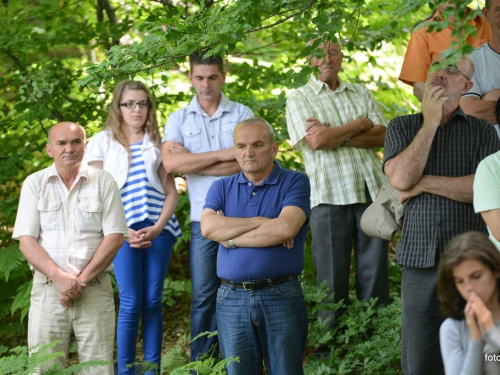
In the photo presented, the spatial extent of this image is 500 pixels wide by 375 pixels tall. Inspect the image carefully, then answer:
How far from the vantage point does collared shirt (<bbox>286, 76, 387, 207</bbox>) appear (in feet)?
16.6

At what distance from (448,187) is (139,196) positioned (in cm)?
227

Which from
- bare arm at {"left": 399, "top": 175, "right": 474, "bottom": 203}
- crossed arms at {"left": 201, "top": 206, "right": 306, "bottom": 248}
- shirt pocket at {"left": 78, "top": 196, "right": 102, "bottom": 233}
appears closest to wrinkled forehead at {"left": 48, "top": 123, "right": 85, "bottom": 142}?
shirt pocket at {"left": 78, "top": 196, "right": 102, "bottom": 233}

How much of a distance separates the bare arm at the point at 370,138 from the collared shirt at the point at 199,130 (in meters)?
0.85

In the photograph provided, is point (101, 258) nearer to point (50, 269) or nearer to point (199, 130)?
point (50, 269)

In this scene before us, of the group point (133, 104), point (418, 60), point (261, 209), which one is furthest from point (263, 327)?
point (418, 60)

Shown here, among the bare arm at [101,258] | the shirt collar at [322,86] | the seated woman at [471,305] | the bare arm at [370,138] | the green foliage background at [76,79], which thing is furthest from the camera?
the green foliage background at [76,79]

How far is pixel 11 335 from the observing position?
6.72m

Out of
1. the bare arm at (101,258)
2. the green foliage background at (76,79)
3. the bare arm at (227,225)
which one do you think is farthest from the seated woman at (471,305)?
the green foliage background at (76,79)

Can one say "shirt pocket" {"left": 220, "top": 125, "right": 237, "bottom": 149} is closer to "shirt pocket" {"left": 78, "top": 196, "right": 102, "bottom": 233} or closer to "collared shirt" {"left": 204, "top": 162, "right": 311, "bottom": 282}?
"collared shirt" {"left": 204, "top": 162, "right": 311, "bottom": 282}

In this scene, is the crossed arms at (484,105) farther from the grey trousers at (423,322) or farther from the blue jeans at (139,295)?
the blue jeans at (139,295)

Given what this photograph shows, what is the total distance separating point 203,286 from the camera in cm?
487

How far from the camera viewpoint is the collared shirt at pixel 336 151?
5.07 meters

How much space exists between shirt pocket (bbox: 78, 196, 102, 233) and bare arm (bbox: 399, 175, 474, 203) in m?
1.98

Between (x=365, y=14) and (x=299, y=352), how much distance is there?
3919 millimetres
